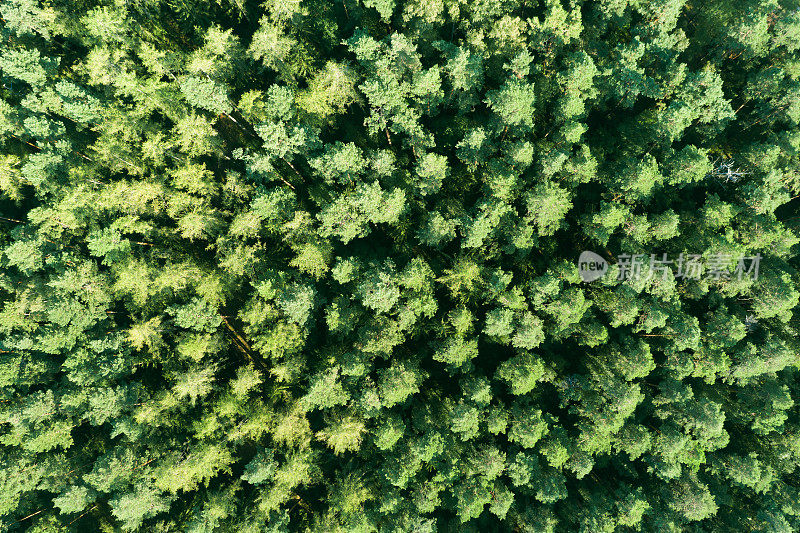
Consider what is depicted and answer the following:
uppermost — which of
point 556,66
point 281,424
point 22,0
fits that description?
point 556,66

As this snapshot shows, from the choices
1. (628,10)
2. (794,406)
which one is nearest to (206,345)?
(628,10)

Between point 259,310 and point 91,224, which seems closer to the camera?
point 259,310

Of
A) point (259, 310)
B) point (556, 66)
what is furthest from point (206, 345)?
point (556, 66)

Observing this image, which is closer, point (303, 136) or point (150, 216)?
point (303, 136)

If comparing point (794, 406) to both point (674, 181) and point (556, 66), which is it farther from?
point (556, 66)

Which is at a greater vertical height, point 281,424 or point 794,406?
point 794,406

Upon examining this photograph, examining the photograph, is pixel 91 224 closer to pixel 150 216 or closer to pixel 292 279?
pixel 150 216
